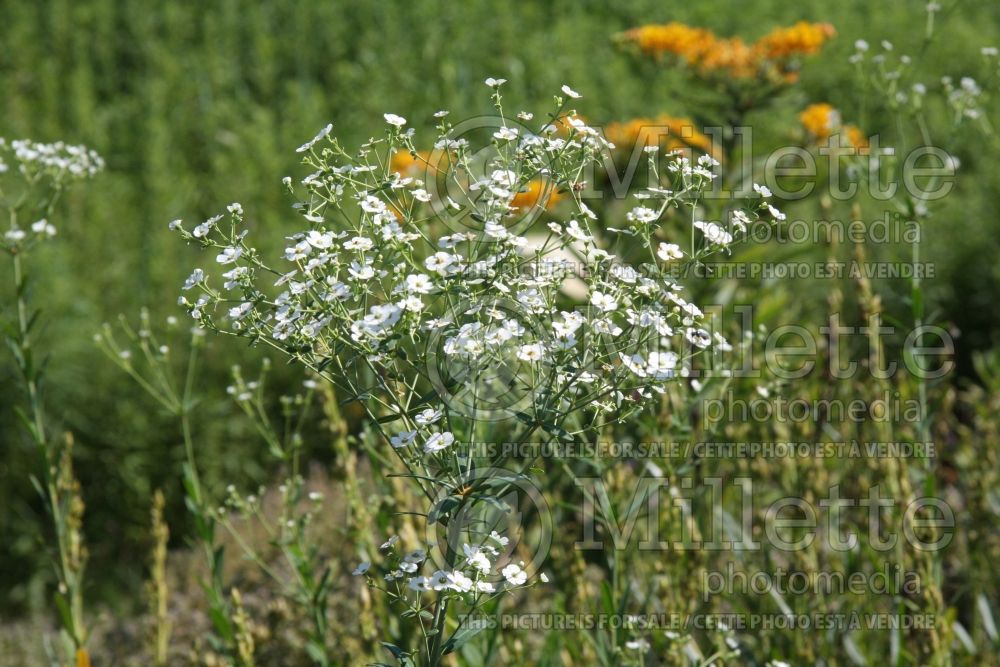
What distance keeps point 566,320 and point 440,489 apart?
0.46 metres

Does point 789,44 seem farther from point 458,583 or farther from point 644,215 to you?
point 458,583

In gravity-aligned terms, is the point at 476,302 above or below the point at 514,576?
above

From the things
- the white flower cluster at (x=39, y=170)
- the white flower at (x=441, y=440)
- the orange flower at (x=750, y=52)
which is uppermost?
the orange flower at (x=750, y=52)

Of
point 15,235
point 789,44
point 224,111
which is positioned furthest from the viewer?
point 224,111

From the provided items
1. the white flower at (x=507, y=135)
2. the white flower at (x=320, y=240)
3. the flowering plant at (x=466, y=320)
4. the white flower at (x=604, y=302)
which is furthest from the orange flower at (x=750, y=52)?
the white flower at (x=320, y=240)

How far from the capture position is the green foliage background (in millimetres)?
4055

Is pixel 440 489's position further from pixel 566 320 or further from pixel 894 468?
pixel 894 468

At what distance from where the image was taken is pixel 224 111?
636cm

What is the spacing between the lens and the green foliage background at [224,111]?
4055 mm

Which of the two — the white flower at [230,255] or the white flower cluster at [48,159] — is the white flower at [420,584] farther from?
the white flower cluster at [48,159]

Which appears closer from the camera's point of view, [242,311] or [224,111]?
[242,311]

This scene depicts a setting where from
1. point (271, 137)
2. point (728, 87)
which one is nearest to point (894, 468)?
point (728, 87)

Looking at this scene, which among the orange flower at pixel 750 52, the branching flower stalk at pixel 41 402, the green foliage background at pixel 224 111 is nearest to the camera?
the branching flower stalk at pixel 41 402

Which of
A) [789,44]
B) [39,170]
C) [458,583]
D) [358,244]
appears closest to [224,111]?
[789,44]
